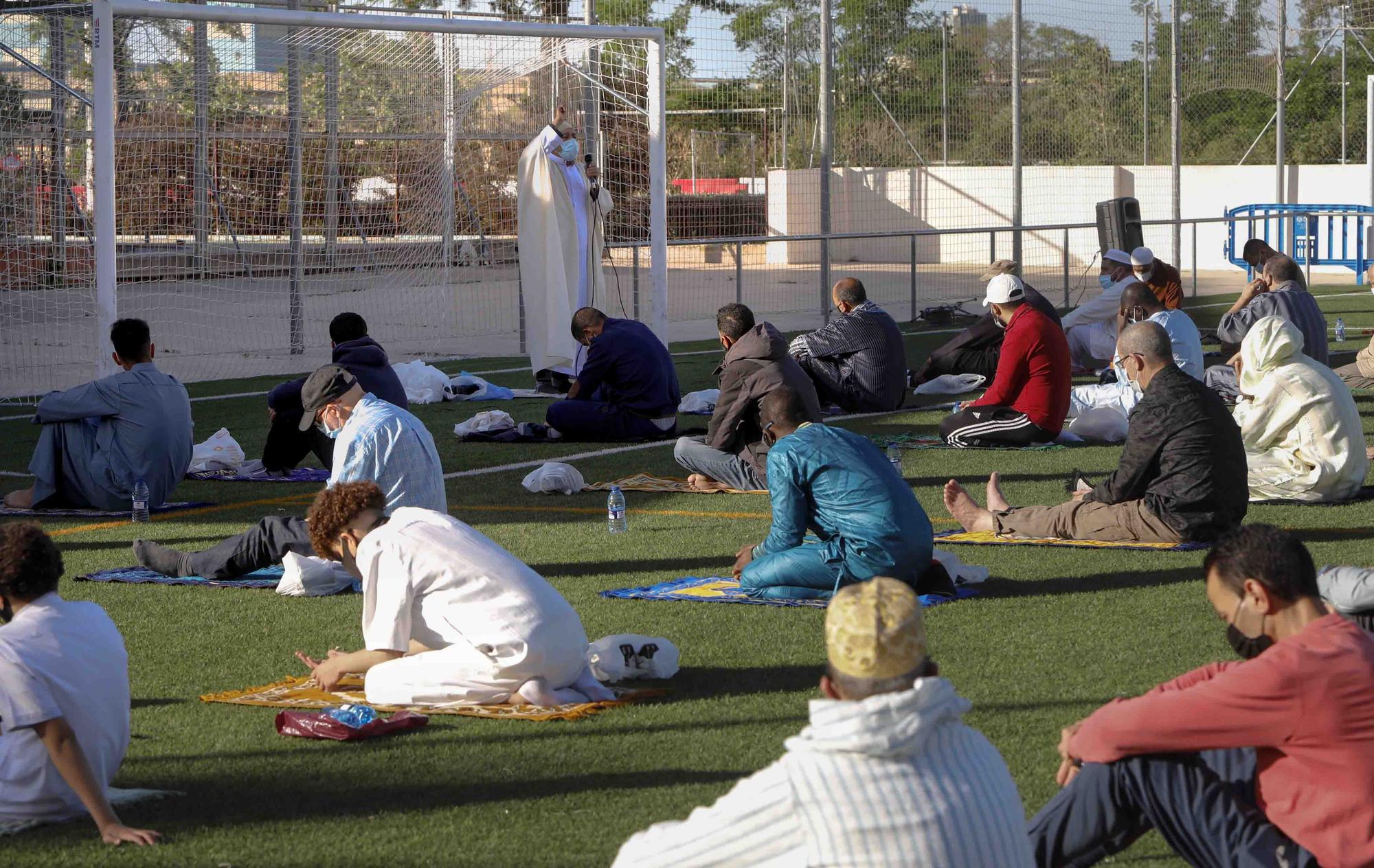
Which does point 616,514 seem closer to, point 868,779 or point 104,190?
point 104,190

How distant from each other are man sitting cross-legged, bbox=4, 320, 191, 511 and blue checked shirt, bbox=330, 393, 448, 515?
8.99 ft

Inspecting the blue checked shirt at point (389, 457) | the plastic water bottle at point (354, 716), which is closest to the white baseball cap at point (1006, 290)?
the blue checked shirt at point (389, 457)

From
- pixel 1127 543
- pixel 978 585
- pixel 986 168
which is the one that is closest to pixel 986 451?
pixel 1127 543

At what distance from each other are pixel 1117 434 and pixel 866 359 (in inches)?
85.1

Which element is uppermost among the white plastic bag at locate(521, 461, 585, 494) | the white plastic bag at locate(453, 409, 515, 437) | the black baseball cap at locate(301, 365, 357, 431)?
the black baseball cap at locate(301, 365, 357, 431)

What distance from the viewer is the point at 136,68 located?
1652 cm

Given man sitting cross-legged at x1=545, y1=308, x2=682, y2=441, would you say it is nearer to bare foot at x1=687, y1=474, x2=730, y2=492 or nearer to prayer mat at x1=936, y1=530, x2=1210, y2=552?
bare foot at x1=687, y1=474, x2=730, y2=492

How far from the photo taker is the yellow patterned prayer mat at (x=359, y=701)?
5.84 meters

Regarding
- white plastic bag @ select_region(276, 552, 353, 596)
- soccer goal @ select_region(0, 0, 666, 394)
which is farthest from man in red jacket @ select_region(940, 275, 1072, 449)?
soccer goal @ select_region(0, 0, 666, 394)

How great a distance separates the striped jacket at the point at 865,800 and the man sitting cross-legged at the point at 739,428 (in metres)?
7.47

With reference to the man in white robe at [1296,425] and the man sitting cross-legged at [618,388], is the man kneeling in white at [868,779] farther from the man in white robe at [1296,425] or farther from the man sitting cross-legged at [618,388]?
the man sitting cross-legged at [618,388]

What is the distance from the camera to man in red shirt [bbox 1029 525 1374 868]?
3551mm

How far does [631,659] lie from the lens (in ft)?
20.8

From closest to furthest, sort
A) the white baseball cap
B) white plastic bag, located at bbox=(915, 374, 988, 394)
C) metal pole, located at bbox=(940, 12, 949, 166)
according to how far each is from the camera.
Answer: the white baseball cap, white plastic bag, located at bbox=(915, 374, 988, 394), metal pole, located at bbox=(940, 12, 949, 166)
